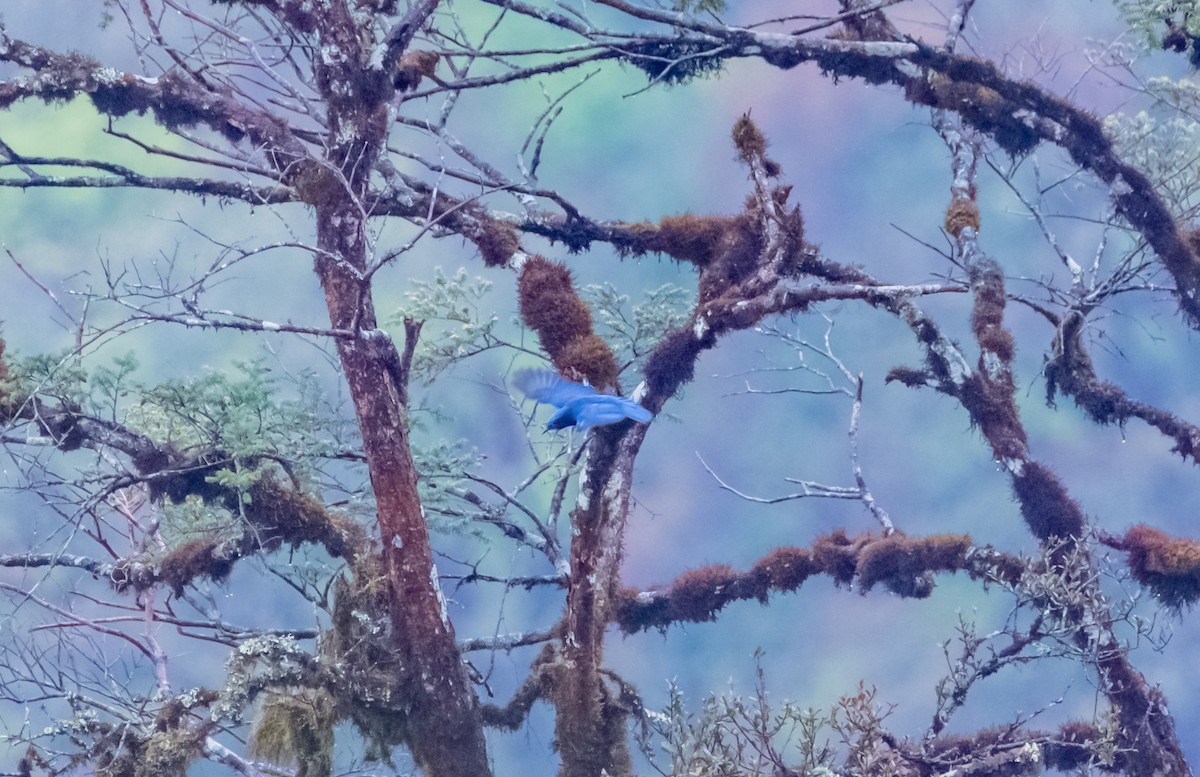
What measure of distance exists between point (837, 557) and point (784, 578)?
12.4 inches

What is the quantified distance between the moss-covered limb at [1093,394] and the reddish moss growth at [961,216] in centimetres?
85

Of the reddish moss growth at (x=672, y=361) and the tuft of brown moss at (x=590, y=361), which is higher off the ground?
the reddish moss growth at (x=672, y=361)

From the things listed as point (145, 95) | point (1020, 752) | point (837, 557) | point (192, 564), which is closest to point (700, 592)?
point (837, 557)

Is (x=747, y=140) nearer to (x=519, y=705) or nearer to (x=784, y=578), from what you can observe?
(x=784, y=578)

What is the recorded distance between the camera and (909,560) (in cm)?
497

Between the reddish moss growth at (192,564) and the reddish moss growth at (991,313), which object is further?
the reddish moss growth at (991,313)

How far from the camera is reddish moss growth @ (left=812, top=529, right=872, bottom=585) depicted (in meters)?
5.22

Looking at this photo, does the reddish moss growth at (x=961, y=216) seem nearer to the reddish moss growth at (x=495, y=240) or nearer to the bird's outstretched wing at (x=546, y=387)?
the reddish moss growth at (x=495, y=240)

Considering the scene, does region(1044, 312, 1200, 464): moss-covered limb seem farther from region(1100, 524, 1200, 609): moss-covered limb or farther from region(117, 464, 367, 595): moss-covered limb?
region(117, 464, 367, 595): moss-covered limb

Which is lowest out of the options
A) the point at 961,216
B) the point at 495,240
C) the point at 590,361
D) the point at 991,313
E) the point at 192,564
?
the point at 192,564

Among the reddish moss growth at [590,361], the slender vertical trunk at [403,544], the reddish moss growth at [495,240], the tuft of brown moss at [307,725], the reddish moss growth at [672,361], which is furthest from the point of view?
the reddish moss growth at [495,240]

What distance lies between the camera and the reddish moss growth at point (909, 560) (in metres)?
4.94

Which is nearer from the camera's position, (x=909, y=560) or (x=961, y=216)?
(x=909, y=560)

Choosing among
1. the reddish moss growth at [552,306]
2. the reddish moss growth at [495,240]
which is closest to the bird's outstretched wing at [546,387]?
the reddish moss growth at [552,306]
